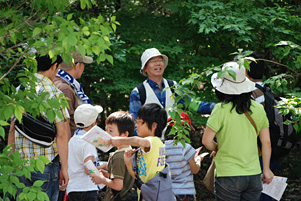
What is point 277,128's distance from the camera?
465 cm

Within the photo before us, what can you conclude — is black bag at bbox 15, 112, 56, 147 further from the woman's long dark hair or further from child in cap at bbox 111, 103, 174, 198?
the woman's long dark hair

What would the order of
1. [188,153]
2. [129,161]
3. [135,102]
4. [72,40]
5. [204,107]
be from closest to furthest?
[72,40]
[129,161]
[188,153]
[204,107]
[135,102]

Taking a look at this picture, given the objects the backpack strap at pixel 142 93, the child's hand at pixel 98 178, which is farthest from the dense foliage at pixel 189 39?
the child's hand at pixel 98 178

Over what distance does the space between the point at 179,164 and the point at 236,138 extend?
26.5 inches

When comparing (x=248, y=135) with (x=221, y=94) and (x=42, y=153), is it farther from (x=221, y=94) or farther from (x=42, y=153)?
(x=42, y=153)

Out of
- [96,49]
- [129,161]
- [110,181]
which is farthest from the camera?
[110,181]

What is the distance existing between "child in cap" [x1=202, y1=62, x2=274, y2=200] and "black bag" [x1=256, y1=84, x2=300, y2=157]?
73 cm

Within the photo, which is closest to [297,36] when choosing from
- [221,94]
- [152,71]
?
[152,71]

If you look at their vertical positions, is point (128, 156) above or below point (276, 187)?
above

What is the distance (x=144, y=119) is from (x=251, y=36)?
10.8ft

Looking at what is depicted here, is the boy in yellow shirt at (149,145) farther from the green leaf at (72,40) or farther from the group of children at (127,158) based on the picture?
the green leaf at (72,40)

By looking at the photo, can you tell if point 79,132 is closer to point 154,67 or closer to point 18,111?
point 154,67

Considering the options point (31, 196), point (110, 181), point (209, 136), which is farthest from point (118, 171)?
point (31, 196)

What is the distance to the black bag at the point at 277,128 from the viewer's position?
461 cm
